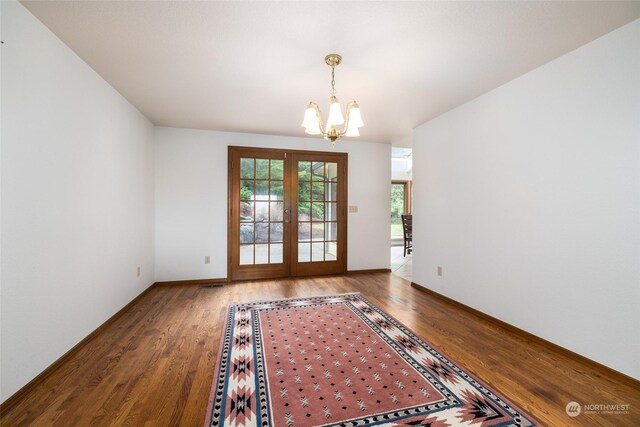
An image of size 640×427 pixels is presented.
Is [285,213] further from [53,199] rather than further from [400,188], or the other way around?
[400,188]

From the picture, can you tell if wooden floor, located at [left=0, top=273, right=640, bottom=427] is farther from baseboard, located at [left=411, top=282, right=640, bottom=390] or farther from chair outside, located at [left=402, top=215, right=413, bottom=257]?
chair outside, located at [left=402, top=215, right=413, bottom=257]

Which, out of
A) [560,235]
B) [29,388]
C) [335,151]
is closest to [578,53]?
[560,235]

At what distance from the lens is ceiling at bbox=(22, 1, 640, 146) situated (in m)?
1.76

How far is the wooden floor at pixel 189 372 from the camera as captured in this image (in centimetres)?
160

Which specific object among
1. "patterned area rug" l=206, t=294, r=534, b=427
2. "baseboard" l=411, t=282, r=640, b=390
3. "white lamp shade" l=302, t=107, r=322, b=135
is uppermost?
"white lamp shade" l=302, t=107, r=322, b=135

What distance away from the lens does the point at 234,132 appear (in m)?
4.51

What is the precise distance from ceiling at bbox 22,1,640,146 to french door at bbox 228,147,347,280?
1489 millimetres

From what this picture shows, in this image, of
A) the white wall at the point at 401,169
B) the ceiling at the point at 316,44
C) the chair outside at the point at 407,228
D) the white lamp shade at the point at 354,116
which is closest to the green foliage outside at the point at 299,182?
the ceiling at the point at 316,44

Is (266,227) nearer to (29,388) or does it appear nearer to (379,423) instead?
(29,388)

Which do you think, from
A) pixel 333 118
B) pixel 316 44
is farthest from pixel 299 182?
pixel 316 44

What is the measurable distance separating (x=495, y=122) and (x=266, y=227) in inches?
133

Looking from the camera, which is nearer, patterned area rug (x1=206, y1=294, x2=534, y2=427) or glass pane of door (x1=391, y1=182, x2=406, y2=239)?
patterned area rug (x1=206, y1=294, x2=534, y2=427)

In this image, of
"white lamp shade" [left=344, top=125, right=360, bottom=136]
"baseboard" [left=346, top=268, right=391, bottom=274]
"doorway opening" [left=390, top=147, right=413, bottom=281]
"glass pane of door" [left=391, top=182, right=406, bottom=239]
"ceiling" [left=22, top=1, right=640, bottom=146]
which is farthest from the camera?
"glass pane of door" [left=391, top=182, right=406, bottom=239]

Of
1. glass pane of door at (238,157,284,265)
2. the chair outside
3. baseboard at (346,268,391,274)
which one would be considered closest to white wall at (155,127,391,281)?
glass pane of door at (238,157,284,265)
